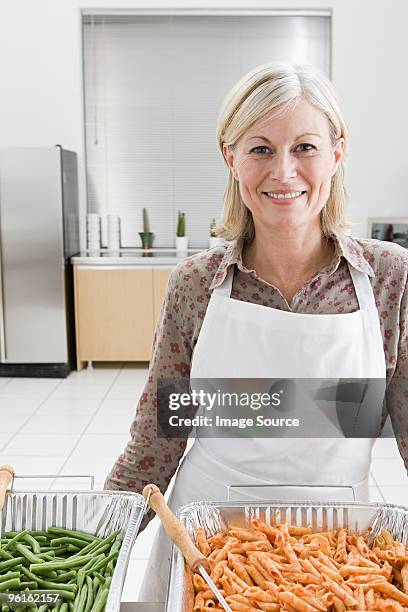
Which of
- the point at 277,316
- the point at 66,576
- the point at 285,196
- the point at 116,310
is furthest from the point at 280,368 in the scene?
the point at 116,310

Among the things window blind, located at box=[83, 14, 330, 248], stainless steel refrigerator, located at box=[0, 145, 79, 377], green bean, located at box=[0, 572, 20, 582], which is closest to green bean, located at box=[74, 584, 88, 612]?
green bean, located at box=[0, 572, 20, 582]

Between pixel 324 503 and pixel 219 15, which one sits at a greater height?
pixel 219 15

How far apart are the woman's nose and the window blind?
506cm

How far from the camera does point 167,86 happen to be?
6.37 meters

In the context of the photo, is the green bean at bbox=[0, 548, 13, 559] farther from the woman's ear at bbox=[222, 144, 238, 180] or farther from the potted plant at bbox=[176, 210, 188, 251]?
the potted plant at bbox=[176, 210, 188, 251]

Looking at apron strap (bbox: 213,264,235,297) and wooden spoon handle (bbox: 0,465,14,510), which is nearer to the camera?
wooden spoon handle (bbox: 0,465,14,510)

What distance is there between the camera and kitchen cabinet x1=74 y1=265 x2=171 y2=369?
5.97 meters

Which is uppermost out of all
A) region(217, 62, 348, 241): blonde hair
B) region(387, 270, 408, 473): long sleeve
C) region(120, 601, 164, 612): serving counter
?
region(217, 62, 348, 241): blonde hair

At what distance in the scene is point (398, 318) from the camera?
1.57 metres

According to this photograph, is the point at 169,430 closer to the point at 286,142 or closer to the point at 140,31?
the point at 286,142

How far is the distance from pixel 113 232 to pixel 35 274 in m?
0.82

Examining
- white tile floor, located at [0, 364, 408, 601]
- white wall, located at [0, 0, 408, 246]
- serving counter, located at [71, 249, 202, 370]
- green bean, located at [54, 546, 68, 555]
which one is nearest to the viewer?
green bean, located at [54, 546, 68, 555]

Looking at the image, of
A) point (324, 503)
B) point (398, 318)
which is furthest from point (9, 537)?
point (398, 318)

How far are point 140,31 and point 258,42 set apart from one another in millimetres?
978
